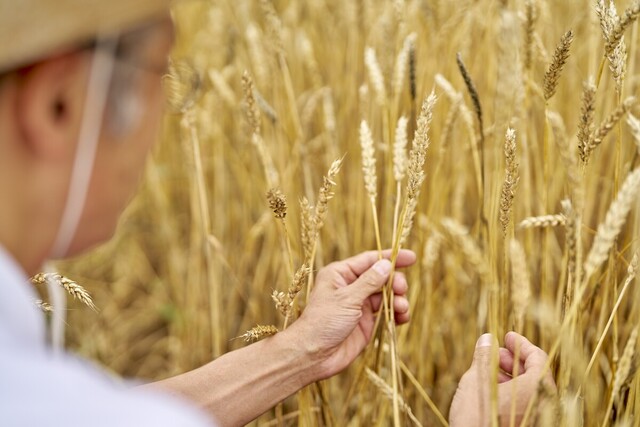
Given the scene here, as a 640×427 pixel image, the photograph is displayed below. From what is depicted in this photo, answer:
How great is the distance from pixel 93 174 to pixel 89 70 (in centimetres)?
11

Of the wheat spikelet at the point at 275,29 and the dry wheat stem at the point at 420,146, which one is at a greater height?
the wheat spikelet at the point at 275,29

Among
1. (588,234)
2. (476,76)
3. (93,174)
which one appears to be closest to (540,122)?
(476,76)

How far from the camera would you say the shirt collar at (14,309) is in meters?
0.66

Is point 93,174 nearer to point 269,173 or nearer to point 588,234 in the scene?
point 269,173

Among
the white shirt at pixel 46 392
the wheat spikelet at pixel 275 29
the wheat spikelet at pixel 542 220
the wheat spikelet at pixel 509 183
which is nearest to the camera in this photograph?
the white shirt at pixel 46 392

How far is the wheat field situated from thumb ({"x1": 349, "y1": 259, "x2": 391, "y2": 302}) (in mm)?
61

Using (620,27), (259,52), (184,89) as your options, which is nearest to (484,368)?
(620,27)

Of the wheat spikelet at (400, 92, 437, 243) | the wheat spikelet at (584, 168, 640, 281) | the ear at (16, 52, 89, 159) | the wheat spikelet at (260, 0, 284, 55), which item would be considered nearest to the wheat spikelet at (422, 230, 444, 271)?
the wheat spikelet at (400, 92, 437, 243)

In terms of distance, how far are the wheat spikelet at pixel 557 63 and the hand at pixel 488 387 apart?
11.6 inches

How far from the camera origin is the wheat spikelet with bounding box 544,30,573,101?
90cm

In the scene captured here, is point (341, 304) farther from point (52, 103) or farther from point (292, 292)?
point (52, 103)

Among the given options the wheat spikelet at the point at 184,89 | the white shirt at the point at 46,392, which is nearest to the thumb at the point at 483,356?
the white shirt at the point at 46,392

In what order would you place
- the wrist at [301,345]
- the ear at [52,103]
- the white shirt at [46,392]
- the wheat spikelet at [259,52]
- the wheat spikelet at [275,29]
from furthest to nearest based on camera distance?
the wheat spikelet at [259,52], the wheat spikelet at [275,29], the wrist at [301,345], the ear at [52,103], the white shirt at [46,392]

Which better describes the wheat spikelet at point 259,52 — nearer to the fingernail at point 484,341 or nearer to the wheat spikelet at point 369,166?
the wheat spikelet at point 369,166
